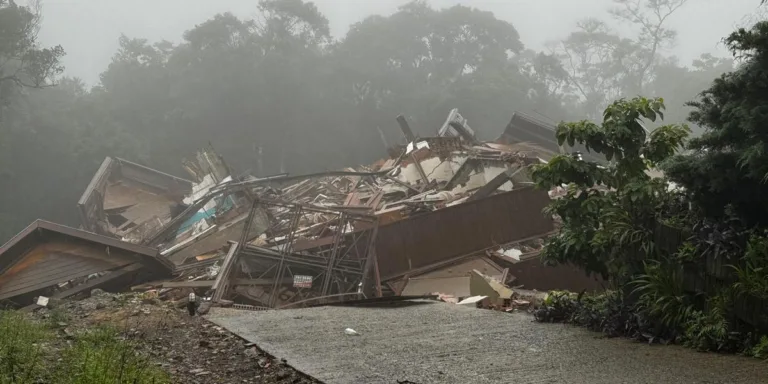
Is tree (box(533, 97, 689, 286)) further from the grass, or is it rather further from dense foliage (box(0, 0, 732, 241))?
dense foliage (box(0, 0, 732, 241))

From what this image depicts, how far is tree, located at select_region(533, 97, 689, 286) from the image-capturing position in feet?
24.1

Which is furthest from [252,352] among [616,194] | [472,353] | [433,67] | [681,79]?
Result: [681,79]

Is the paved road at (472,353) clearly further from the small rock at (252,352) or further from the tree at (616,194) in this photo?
the tree at (616,194)

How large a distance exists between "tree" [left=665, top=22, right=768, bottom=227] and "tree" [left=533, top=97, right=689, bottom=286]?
0.59 meters

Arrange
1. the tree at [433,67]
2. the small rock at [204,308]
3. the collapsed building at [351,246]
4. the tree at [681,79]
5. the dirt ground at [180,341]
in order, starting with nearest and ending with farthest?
the dirt ground at [180,341] → the small rock at [204,308] → the collapsed building at [351,246] → the tree at [433,67] → the tree at [681,79]

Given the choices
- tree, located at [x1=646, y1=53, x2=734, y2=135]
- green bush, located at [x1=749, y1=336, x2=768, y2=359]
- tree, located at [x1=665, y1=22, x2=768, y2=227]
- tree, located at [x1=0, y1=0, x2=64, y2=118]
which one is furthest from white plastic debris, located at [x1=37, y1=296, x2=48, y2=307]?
tree, located at [x1=646, y1=53, x2=734, y2=135]

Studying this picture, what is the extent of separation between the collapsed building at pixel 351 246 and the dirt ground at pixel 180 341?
175 cm

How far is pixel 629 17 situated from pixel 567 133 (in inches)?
1914

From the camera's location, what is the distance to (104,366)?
5570 mm

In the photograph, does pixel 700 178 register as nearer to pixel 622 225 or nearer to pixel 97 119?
pixel 622 225

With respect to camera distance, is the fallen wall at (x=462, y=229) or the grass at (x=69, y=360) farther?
the fallen wall at (x=462, y=229)

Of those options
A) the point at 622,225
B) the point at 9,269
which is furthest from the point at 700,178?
the point at 9,269

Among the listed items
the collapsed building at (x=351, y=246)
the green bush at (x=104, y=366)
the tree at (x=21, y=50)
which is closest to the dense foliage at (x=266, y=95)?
the tree at (x=21, y=50)

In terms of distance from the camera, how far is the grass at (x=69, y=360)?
215 inches
